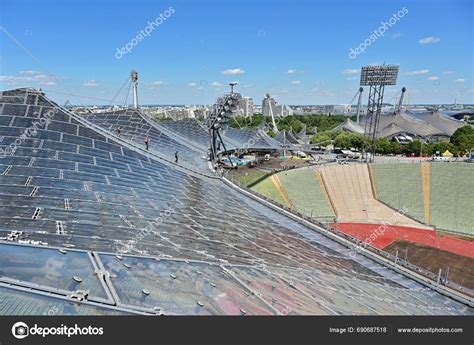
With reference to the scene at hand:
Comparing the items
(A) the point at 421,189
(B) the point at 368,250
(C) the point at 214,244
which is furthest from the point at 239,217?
(A) the point at 421,189

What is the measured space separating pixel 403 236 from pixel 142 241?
41491mm

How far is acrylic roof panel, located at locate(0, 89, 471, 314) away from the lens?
7.58 metres

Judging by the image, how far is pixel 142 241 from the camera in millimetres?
10852

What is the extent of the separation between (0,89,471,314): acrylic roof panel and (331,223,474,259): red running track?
24.6m

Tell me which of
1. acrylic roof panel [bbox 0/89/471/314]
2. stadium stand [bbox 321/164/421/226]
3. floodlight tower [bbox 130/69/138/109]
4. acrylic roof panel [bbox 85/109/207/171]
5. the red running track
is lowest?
the red running track

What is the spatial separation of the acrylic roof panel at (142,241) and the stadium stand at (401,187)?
37.9 meters

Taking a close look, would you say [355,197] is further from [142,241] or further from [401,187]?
[142,241]

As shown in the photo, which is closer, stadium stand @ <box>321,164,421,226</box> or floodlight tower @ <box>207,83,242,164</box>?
floodlight tower @ <box>207,83,242,164</box>

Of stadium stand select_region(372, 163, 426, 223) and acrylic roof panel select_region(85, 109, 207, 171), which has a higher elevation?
acrylic roof panel select_region(85, 109, 207, 171)

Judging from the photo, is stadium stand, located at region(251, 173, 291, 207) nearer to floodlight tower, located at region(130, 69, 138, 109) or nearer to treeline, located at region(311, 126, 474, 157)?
floodlight tower, located at region(130, 69, 138, 109)

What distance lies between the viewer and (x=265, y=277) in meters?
10.4

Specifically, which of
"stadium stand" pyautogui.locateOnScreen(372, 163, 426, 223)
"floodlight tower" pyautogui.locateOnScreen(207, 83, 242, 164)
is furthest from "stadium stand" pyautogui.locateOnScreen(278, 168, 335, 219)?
"floodlight tower" pyautogui.locateOnScreen(207, 83, 242, 164)

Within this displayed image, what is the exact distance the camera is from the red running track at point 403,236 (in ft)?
127
